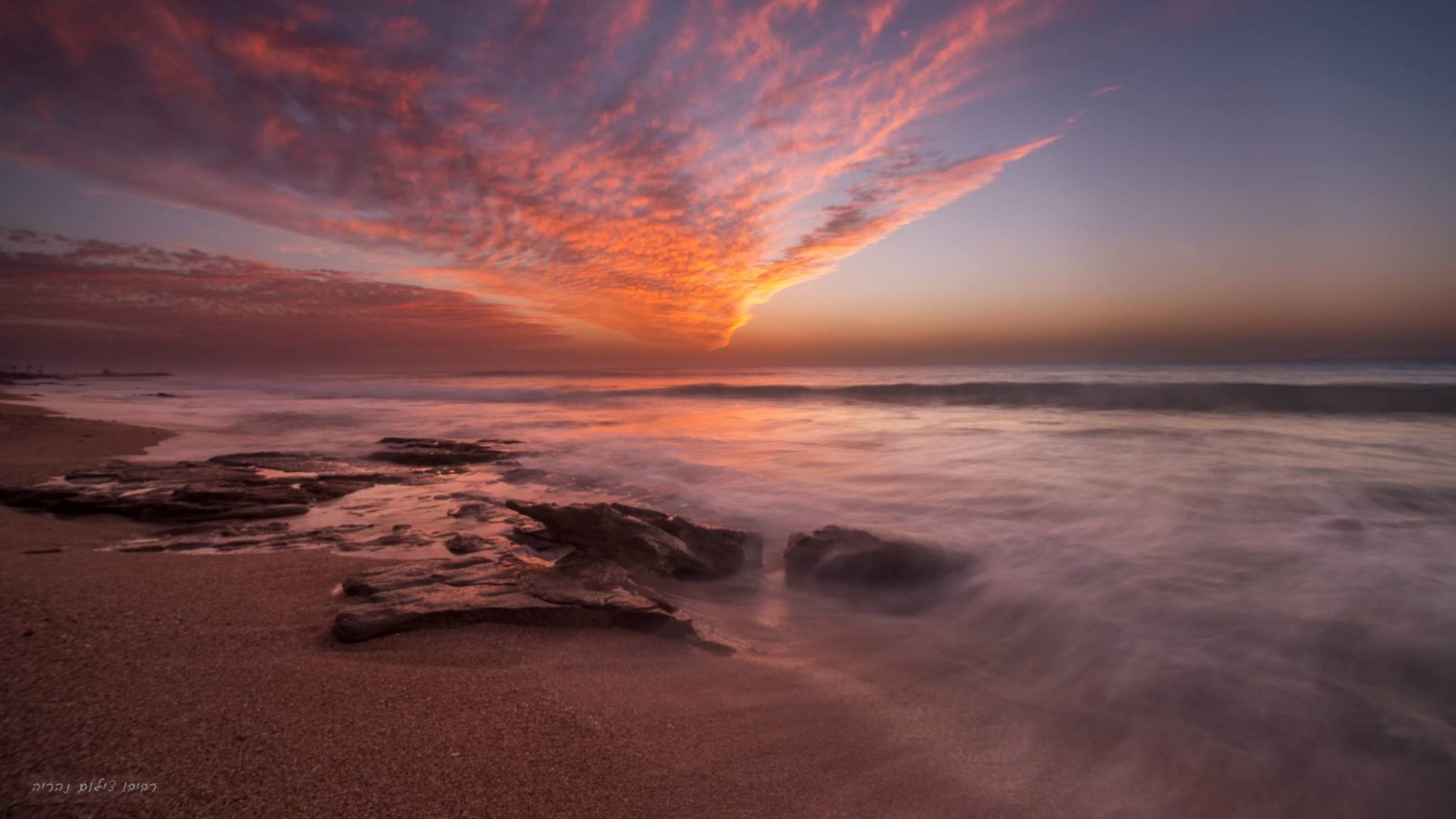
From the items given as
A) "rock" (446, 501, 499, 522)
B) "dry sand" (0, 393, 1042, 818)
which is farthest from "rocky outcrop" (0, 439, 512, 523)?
"dry sand" (0, 393, 1042, 818)

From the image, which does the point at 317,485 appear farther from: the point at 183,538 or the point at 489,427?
the point at 489,427

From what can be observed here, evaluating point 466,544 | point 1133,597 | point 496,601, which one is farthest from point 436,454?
point 1133,597

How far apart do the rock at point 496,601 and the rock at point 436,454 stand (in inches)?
255

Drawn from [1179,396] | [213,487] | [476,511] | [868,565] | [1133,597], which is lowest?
[1133,597]

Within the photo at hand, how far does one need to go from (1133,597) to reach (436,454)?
9825 mm

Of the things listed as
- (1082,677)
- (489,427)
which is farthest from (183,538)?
(489,427)

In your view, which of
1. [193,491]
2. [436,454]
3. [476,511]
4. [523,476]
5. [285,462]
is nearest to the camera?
[193,491]

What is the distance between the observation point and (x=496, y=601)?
3205 millimetres

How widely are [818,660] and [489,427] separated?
52.6ft

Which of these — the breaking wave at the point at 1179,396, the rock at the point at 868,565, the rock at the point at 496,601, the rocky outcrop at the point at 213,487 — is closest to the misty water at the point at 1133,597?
the rock at the point at 868,565

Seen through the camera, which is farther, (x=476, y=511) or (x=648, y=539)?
(x=476, y=511)

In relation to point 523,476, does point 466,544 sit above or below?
above

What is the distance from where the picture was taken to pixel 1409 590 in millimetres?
4219

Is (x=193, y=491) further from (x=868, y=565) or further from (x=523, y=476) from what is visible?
(x=868, y=565)
